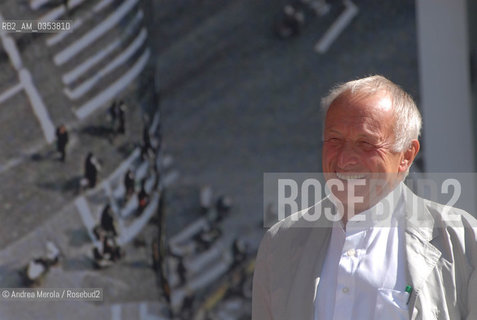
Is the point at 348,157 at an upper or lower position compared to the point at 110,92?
upper

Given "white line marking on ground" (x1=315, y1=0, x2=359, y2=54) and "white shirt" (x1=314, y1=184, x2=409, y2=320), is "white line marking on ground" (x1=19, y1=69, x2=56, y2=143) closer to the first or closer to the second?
"white line marking on ground" (x1=315, y1=0, x2=359, y2=54)

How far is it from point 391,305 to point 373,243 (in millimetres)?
187

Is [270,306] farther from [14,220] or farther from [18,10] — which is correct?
[18,10]

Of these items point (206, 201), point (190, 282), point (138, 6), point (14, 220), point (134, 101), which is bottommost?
point (190, 282)

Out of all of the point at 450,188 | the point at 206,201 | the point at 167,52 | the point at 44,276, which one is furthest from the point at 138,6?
the point at 450,188

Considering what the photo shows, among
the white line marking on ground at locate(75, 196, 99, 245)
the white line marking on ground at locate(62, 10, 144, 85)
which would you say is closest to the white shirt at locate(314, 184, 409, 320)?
the white line marking on ground at locate(75, 196, 99, 245)

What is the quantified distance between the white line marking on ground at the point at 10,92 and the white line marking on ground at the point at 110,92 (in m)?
0.27

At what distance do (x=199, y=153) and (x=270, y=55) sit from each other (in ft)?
2.09

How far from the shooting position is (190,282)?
159 inches

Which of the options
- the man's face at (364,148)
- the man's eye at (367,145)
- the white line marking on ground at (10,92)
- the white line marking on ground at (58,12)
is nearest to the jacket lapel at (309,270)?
the man's face at (364,148)

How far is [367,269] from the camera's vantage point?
1.89 metres

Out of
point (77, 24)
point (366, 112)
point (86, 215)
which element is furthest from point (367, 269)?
point (77, 24)

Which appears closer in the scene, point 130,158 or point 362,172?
point 362,172

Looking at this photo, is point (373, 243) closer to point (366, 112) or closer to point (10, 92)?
point (366, 112)
